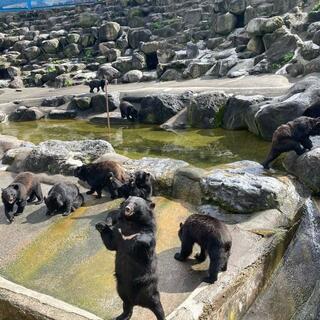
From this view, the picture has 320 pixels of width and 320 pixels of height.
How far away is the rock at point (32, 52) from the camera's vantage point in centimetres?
3669

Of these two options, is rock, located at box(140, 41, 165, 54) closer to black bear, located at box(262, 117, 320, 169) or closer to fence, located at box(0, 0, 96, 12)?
fence, located at box(0, 0, 96, 12)

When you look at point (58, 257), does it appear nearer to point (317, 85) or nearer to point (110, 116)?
point (317, 85)

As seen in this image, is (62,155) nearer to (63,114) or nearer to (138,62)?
(63,114)

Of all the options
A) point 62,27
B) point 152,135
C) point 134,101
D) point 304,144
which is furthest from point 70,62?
point 304,144

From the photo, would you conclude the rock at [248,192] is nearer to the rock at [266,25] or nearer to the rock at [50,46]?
the rock at [266,25]

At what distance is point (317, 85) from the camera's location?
14438 millimetres

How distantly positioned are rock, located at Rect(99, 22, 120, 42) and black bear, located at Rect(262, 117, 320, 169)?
2791 centimetres

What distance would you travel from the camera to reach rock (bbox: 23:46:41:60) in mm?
36688

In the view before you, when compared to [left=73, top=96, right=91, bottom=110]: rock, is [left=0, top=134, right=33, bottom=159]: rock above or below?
above

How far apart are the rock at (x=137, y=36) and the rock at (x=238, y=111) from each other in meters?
18.3

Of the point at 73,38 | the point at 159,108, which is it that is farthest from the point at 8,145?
the point at 73,38

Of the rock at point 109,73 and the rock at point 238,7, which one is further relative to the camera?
the rock at point 238,7

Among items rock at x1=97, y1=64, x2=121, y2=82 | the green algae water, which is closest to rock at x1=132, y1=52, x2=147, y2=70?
rock at x1=97, y1=64, x2=121, y2=82

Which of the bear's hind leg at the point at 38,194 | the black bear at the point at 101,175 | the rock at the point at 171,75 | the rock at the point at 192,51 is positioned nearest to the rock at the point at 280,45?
the rock at the point at 171,75
